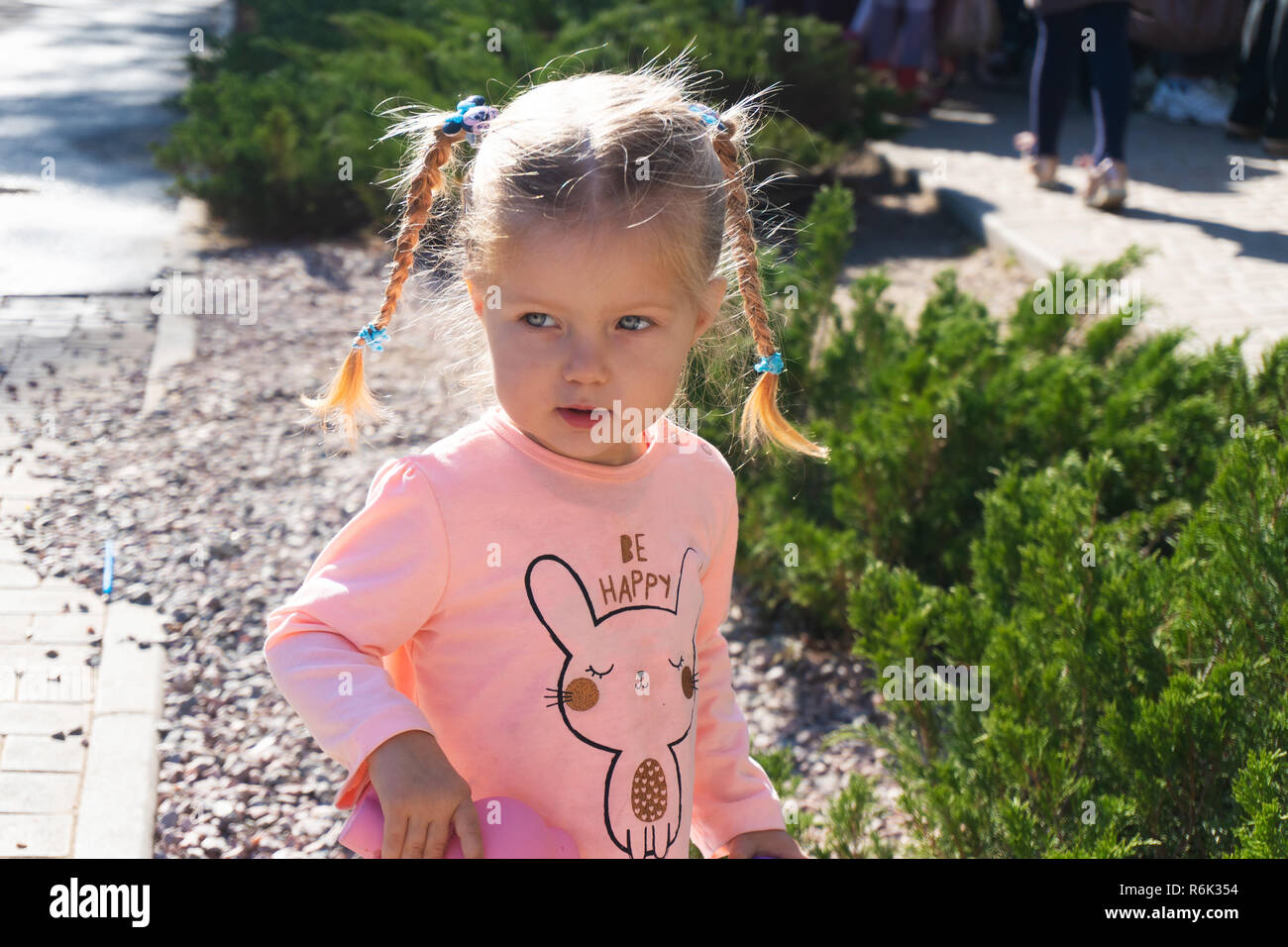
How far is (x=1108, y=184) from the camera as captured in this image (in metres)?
7.33

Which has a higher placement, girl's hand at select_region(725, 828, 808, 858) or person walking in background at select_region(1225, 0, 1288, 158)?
girl's hand at select_region(725, 828, 808, 858)

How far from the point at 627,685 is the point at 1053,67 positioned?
6.65 metres

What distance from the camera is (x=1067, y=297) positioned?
4.64m

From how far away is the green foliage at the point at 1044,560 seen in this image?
235 cm

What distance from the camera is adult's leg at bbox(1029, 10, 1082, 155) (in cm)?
A: 712

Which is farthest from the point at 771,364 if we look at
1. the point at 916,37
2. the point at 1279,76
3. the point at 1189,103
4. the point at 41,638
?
the point at 1189,103

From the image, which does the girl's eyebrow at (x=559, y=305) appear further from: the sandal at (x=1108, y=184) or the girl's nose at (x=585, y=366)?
the sandal at (x=1108, y=184)

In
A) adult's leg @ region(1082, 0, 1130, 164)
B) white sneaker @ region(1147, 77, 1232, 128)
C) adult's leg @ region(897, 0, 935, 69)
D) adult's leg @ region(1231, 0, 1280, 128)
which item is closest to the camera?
adult's leg @ region(1082, 0, 1130, 164)

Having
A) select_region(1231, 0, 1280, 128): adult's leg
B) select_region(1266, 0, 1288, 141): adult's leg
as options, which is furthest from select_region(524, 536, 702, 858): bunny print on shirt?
select_region(1231, 0, 1280, 128): adult's leg

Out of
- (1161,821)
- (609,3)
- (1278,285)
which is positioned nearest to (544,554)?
(1161,821)

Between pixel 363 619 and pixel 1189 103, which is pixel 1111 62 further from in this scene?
pixel 363 619

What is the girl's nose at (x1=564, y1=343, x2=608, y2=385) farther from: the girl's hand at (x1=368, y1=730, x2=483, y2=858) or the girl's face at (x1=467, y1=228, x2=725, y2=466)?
the girl's hand at (x1=368, y1=730, x2=483, y2=858)

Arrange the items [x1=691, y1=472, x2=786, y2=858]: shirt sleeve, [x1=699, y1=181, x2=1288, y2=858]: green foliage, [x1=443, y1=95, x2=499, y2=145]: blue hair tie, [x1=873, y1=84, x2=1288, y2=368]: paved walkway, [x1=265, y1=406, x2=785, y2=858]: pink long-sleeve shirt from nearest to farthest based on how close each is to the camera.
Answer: [x1=265, y1=406, x2=785, y2=858]: pink long-sleeve shirt < [x1=443, y1=95, x2=499, y2=145]: blue hair tie < [x1=691, y1=472, x2=786, y2=858]: shirt sleeve < [x1=699, y1=181, x2=1288, y2=858]: green foliage < [x1=873, y1=84, x2=1288, y2=368]: paved walkway

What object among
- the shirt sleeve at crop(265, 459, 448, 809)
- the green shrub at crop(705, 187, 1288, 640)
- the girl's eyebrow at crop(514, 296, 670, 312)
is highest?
the girl's eyebrow at crop(514, 296, 670, 312)
